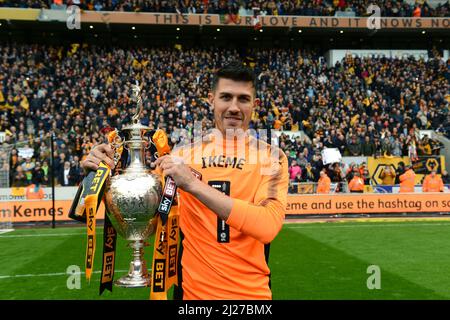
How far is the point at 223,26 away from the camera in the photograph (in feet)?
99.9

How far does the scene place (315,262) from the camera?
8242 mm

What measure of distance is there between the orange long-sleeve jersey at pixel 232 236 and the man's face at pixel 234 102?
19 cm

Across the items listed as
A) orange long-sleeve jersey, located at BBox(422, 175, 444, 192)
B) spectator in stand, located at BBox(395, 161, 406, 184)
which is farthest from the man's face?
spectator in stand, located at BBox(395, 161, 406, 184)

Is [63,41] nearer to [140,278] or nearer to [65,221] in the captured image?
[65,221]

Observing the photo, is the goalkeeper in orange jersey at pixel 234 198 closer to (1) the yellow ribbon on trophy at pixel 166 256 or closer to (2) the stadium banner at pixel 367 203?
(1) the yellow ribbon on trophy at pixel 166 256

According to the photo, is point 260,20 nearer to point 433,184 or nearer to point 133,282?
point 433,184

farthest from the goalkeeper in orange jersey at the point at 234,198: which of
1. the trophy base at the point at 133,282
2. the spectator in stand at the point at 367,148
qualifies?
the spectator in stand at the point at 367,148

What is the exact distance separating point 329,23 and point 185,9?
9.39 metres

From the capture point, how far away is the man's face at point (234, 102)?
2.24 metres

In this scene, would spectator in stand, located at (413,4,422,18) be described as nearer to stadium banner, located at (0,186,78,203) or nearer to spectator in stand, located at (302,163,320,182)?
spectator in stand, located at (302,163,320,182)

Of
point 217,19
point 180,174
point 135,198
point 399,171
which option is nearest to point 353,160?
point 399,171

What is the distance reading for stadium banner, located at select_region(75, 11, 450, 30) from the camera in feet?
95.5

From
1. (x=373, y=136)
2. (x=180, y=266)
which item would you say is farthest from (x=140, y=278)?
(x=373, y=136)

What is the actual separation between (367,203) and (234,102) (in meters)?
15.0
